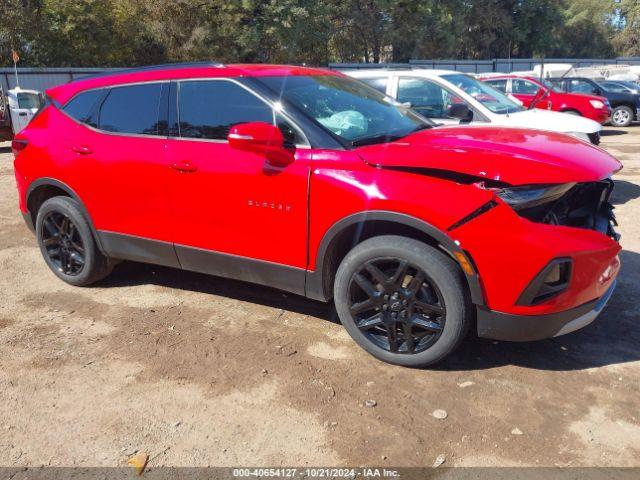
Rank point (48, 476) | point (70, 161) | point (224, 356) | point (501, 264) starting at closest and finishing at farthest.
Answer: point (48, 476), point (501, 264), point (224, 356), point (70, 161)

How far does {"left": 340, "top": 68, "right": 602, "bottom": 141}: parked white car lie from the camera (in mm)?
→ 7551

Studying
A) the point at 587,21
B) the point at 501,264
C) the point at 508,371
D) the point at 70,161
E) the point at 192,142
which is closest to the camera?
the point at 501,264

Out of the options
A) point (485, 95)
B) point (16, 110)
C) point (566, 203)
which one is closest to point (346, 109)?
point (566, 203)

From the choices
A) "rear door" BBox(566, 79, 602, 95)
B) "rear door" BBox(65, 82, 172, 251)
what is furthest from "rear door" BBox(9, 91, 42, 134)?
"rear door" BBox(566, 79, 602, 95)

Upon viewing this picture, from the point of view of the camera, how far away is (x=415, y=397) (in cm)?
309

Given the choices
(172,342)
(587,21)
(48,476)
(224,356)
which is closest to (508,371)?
(224,356)

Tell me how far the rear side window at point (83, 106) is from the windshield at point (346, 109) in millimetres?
1519

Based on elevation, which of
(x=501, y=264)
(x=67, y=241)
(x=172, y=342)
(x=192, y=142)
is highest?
(x=192, y=142)

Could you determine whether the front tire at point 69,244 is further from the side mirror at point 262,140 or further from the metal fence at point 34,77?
the metal fence at point 34,77

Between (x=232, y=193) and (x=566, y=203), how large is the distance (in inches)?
79.2

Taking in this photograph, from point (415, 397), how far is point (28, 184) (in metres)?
3.63

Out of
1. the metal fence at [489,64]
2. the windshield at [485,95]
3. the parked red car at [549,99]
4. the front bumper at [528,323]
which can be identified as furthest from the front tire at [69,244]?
the metal fence at [489,64]

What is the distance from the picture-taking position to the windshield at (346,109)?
11.8ft

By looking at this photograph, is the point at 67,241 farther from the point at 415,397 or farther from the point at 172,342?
the point at 415,397
